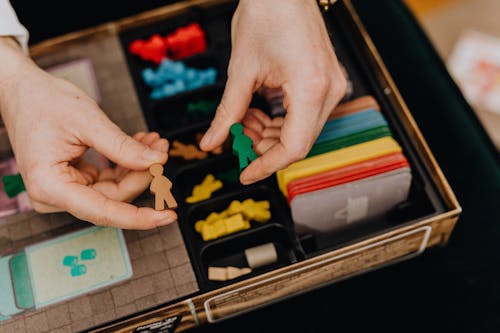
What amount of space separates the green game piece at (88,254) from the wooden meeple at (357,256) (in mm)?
155

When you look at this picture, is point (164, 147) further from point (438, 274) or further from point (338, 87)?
point (438, 274)

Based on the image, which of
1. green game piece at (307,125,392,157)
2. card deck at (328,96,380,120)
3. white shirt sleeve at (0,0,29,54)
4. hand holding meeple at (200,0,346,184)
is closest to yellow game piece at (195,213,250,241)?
hand holding meeple at (200,0,346,184)

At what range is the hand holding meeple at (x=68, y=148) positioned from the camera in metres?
0.95

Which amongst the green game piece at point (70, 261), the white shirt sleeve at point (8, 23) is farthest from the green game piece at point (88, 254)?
the white shirt sleeve at point (8, 23)

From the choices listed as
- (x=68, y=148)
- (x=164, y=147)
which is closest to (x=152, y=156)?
(x=164, y=147)

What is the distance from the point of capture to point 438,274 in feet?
3.85

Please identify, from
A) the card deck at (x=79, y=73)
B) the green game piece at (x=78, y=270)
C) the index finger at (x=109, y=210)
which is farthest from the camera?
the card deck at (x=79, y=73)

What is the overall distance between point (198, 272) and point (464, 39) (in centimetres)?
197

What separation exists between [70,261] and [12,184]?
0.75ft

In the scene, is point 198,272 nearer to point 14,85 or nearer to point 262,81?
point 262,81

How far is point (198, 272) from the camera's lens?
106 cm

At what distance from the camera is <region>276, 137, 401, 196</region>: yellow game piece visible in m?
1.07

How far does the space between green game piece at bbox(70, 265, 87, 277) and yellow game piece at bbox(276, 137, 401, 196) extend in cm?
47

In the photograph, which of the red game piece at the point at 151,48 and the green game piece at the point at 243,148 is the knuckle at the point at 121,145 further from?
the red game piece at the point at 151,48
